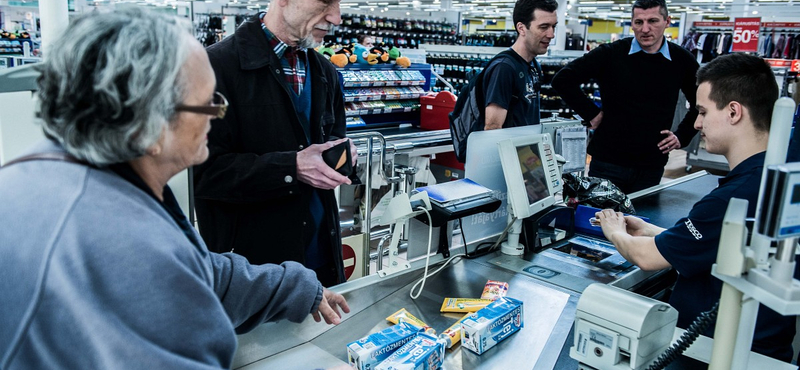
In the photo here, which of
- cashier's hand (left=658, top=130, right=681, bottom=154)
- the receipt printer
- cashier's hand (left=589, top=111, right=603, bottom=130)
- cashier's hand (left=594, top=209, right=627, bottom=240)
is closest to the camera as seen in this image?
the receipt printer

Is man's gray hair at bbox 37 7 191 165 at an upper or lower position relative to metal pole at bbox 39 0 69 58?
lower

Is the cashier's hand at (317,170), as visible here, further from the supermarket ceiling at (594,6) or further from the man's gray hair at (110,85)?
the supermarket ceiling at (594,6)

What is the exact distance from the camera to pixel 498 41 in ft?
38.5

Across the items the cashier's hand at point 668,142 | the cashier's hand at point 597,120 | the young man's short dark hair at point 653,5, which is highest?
the young man's short dark hair at point 653,5

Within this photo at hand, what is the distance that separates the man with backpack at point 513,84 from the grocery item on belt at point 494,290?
1125 mm

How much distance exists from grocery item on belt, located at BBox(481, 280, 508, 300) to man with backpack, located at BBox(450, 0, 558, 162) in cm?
113

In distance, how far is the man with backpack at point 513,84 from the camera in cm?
294

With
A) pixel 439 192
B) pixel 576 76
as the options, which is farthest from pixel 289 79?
pixel 576 76

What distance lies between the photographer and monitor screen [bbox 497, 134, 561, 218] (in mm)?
2215

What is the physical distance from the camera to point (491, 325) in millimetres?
1538

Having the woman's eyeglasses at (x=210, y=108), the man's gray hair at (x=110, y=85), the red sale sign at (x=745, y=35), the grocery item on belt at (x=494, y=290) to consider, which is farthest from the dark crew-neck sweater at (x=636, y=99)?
the red sale sign at (x=745, y=35)

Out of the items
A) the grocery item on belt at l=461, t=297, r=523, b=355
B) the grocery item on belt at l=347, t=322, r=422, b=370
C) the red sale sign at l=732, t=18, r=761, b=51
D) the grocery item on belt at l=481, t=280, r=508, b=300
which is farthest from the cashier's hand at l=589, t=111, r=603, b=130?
the red sale sign at l=732, t=18, r=761, b=51

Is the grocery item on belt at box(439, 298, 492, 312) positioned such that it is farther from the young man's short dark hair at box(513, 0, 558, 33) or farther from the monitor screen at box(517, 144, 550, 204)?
the young man's short dark hair at box(513, 0, 558, 33)

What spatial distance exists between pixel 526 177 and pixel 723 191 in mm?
718
